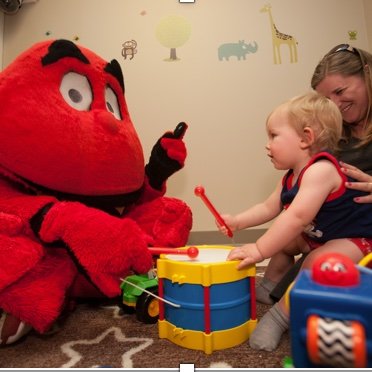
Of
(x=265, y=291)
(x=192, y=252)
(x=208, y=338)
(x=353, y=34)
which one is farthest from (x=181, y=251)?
(x=353, y=34)

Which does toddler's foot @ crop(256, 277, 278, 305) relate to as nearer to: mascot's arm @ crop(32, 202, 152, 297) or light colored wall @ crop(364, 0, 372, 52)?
mascot's arm @ crop(32, 202, 152, 297)

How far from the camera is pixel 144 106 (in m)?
1.15

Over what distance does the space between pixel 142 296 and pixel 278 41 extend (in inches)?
36.5

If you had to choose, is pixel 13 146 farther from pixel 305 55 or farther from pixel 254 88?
pixel 305 55

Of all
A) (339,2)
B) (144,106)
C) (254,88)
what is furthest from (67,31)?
(339,2)

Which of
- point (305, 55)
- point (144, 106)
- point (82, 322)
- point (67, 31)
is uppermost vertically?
point (67, 31)

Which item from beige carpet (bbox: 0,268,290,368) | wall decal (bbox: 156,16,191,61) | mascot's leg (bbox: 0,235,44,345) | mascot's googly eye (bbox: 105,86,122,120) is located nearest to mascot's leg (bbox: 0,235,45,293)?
mascot's leg (bbox: 0,235,44,345)

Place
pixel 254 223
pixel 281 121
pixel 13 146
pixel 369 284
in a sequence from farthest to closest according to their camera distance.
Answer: pixel 254 223 < pixel 281 121 < pixel 13 146 < pixel 369 284

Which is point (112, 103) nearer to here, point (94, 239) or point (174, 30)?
point (94, 239)

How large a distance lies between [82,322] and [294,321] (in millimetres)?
462

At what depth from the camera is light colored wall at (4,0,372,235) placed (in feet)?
3.76

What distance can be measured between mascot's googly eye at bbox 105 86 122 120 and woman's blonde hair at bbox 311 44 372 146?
0.47 meters

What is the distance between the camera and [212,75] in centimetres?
115

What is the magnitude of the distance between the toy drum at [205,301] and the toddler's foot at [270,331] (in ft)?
0.09
